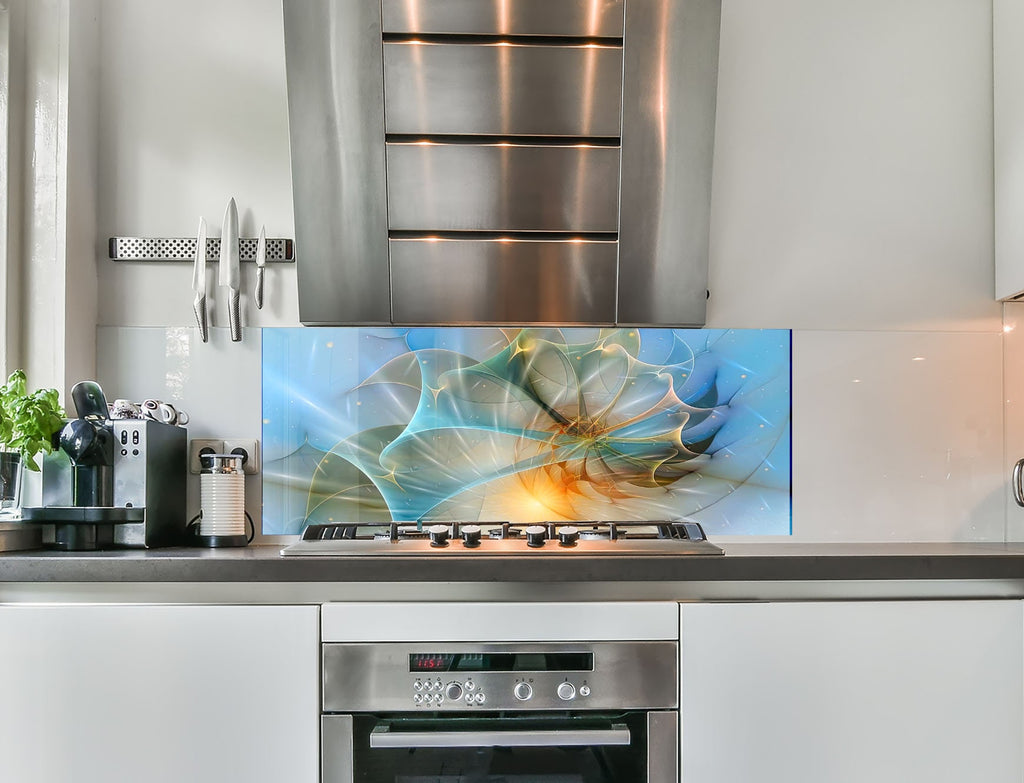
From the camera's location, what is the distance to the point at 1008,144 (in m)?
2.03

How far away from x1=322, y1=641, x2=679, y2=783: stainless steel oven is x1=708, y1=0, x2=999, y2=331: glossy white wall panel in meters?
1.01

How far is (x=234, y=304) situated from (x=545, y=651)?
3.73 feet

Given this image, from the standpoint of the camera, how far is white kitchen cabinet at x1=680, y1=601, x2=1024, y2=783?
149 cm

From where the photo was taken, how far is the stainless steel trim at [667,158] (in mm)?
1852

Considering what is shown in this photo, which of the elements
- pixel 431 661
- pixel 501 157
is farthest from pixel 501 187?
pixel 431 661

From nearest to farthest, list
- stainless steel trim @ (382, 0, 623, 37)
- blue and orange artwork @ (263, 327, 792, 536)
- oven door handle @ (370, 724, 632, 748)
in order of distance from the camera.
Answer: oven door handle @ (370, 724, 632, 748)
stainless steel trim @ (382, 0, 623, 37)
blue and orange artwork @ (263, 327, 792, 536)

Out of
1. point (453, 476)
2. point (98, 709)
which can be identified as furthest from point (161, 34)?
point (98, 709)

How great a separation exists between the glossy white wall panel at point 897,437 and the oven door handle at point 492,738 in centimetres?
88

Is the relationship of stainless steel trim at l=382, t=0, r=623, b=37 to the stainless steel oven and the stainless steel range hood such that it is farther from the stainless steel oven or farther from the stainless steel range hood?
the stainless steel oven

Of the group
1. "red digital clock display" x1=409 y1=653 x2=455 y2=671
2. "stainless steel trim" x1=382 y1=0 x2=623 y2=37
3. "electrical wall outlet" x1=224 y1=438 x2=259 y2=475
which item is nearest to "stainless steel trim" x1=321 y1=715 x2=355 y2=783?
"red digital clock display" x1=409 y1=653 x2=455 y2=671

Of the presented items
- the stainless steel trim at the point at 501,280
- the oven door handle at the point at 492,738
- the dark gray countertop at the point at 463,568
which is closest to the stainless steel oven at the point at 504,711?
the oven door handle at the point at 492,738

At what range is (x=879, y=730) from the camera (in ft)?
4.93

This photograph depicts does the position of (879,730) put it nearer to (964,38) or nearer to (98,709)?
(98,709)

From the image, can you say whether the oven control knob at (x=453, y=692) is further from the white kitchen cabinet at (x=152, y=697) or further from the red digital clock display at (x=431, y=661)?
the white kitchen cabinet at (x=152, y=697)
